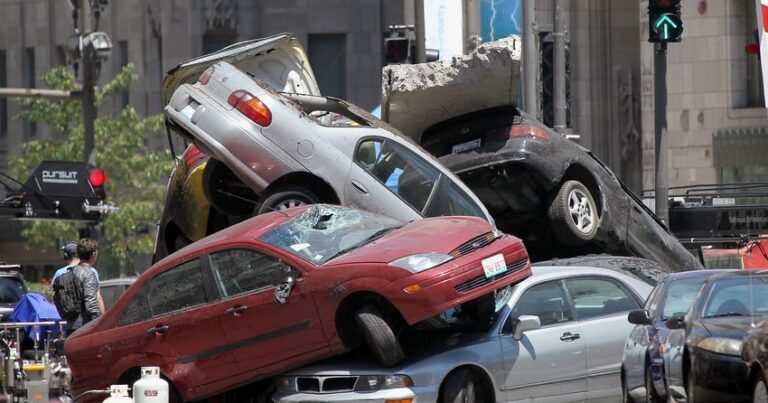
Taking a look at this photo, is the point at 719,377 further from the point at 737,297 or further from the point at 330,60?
the point at 330,60

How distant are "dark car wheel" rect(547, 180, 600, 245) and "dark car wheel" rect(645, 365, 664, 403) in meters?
4.00

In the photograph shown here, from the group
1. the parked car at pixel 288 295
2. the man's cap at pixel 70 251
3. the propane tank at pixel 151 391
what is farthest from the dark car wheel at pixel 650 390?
the man's cap at pixel 70 251

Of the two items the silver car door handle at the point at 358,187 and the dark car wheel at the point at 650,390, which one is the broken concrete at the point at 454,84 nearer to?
the silver car door handle at the point at 358,187

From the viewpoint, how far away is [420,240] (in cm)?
1401

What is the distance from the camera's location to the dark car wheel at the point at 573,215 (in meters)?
17.6

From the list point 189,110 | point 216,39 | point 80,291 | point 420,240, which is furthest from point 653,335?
point 216,39

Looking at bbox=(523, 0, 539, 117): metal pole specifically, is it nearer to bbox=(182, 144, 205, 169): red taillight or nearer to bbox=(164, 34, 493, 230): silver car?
bbox=(182, 144, 205, 169): red taillight

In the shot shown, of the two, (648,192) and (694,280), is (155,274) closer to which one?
(694,280)

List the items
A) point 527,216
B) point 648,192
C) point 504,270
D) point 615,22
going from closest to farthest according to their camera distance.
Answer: point 504,270 → point 527,216 → point 648,192 → point 615,22

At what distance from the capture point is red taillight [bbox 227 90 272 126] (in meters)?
16.7

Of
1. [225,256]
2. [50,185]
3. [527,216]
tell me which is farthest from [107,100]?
[225,256]

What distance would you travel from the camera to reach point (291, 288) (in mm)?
13812

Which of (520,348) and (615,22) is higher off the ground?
(615,22)

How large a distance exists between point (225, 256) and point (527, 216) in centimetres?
461
